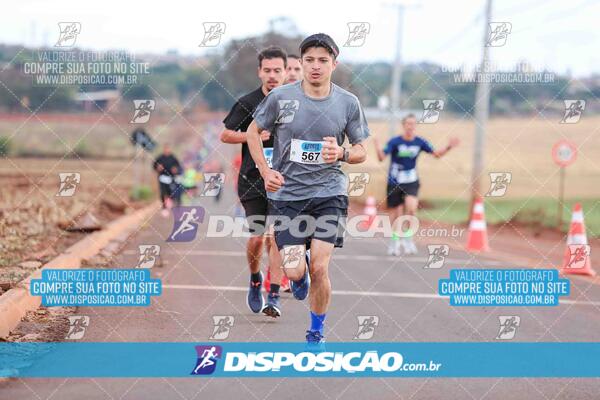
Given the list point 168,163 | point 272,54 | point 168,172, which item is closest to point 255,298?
point 272,54

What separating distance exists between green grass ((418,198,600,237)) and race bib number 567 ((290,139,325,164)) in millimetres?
15282

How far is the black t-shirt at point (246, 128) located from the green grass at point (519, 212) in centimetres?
1358

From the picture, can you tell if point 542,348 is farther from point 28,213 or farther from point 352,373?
point 28,213

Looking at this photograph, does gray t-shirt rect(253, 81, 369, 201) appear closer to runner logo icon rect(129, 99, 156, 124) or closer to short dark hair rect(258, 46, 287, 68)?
short dark hair rect(258, 46, 287, 68)

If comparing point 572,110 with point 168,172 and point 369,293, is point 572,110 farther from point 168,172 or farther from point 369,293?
point 168,172

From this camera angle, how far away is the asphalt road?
22.8 ft

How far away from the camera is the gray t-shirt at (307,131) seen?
7770 mm

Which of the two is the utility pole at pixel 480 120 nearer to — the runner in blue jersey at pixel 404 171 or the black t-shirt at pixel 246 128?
the runner in blue jersey at pixel 404 171

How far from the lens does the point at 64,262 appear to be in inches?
487

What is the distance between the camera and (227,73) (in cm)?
8075

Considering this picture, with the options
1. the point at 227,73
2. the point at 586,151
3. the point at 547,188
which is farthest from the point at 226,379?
the point at 227,73

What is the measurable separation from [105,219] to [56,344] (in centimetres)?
1403

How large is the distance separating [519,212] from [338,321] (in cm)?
1803

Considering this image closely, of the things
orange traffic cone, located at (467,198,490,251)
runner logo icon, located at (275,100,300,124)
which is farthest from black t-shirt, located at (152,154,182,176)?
runner logo icon, located at (275,100,300,124)
